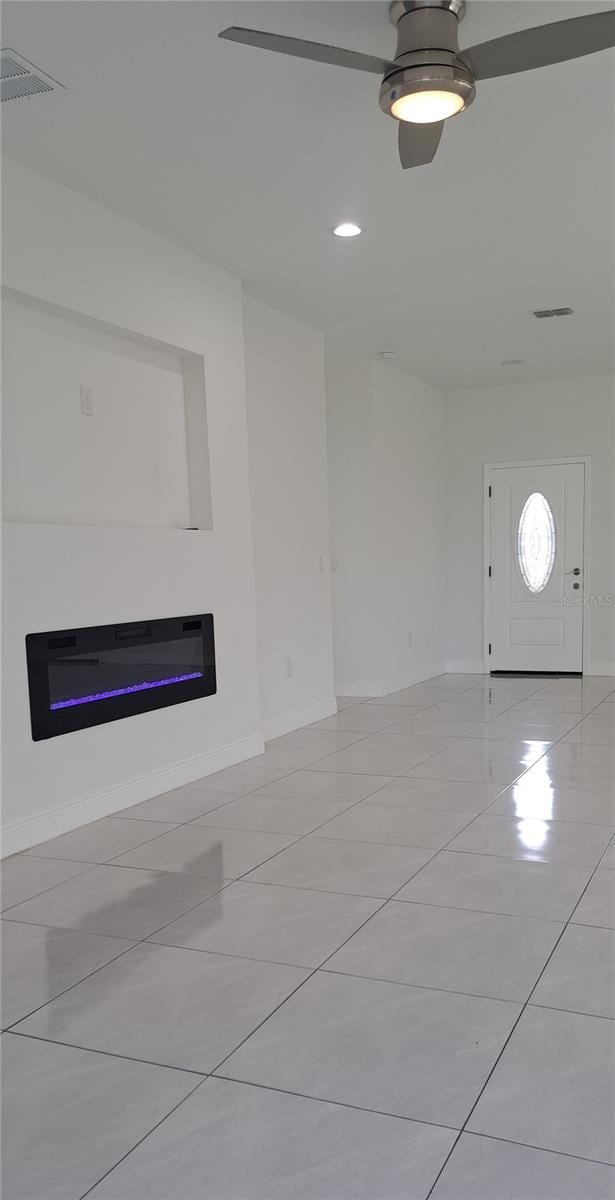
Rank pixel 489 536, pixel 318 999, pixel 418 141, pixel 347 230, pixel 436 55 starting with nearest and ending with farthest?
pixel 318 999, pixel 436 55, pixel 418 141, pixel 347 230, pixel 489 536

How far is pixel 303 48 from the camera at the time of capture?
2330mm

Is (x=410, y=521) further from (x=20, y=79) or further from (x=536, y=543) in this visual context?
(x=20, y=79)

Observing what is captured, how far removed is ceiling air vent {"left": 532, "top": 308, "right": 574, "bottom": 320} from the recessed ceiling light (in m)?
1.97

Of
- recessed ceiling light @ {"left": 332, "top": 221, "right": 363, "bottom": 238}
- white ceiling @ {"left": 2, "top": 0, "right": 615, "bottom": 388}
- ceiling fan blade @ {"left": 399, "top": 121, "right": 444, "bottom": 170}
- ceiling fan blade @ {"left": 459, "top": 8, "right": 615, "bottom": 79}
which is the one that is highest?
white ceiling @ {"left": 2, "top": 0, "right": 615, "bottom": 388}

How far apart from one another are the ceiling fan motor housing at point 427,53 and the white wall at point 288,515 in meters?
2.83

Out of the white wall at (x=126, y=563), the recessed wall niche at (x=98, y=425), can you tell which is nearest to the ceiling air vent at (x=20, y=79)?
the white wall at (x=126, y=563)

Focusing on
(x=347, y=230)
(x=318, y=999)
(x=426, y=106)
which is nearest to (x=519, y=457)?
(x=347, y=230)

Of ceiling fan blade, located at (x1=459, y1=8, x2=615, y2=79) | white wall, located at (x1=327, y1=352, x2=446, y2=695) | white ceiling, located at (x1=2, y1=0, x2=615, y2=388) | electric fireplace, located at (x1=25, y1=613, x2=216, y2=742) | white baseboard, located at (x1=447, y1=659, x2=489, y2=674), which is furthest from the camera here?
white baseboard, located at (x1=447, y1=659, x2=489, y2=674)

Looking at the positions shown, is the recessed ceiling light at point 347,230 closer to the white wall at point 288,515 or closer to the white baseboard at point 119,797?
the white wall at point 288,515

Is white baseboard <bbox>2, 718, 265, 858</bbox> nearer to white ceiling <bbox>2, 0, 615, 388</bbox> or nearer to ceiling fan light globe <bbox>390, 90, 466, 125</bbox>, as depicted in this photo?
white ceiling <bbox>2, 0, 615, 388</bbox>

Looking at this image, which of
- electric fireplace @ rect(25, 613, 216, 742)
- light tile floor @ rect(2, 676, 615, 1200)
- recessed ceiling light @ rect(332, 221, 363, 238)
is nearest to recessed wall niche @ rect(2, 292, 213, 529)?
electric fireplace @ rect(25, 613, 216, 742)

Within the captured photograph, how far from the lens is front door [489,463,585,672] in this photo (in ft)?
26.9

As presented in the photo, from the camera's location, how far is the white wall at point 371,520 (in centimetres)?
706

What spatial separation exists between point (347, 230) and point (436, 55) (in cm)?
179
